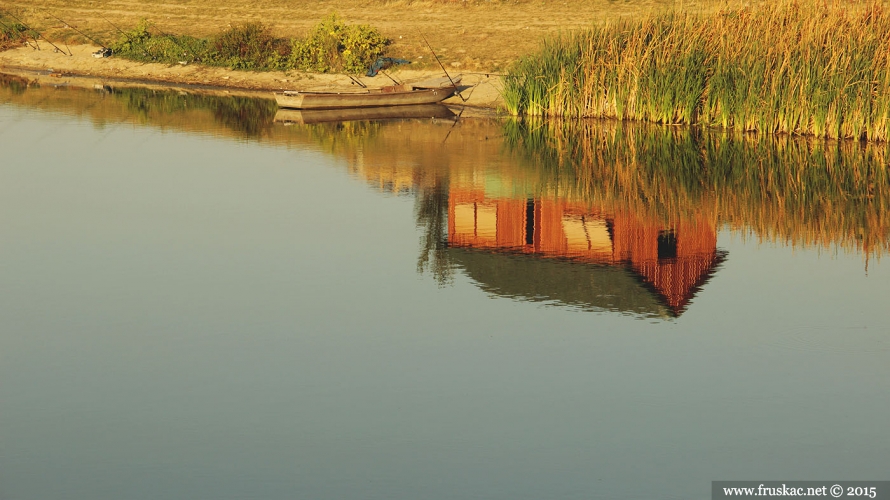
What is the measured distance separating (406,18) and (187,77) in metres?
7.23

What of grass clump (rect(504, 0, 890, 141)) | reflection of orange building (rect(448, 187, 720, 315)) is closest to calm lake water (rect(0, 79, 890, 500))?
reflection of orange building (rect(448, 187, 720, 315))

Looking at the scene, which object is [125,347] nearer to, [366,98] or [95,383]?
[95,383]

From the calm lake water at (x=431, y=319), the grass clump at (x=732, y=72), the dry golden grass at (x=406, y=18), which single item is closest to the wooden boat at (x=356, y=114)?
the grass clump at (x=732, y=72)

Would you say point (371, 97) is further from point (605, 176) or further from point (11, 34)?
point (11, 34)

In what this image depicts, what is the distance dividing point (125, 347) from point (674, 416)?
546 centimetres

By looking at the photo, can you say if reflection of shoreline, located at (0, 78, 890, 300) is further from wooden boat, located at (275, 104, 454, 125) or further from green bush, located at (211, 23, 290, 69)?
green bush, located at (211, 23, 290, 69)

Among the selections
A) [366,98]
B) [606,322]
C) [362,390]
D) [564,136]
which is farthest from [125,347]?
[366,98]

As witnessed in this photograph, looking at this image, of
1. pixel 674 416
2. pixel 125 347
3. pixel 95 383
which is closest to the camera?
pixel 674 416

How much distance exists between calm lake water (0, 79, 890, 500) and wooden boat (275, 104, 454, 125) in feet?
17.4

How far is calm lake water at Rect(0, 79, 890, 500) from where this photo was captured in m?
Result: 9.90

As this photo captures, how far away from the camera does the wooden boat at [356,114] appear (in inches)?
1196

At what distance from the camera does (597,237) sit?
700 inches

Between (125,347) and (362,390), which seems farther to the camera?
(125,347)

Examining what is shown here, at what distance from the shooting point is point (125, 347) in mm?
12734
